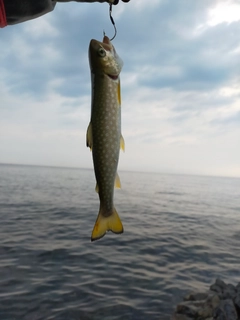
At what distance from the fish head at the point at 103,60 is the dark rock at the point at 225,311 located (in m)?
7.36

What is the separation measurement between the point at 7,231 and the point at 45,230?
2350mm

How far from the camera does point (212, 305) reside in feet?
28.2

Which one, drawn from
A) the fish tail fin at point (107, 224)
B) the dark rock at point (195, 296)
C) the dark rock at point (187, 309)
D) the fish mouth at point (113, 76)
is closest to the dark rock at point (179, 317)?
the dark rock at point (187, 309)

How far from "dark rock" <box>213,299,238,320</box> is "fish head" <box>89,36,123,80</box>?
736 centimetres

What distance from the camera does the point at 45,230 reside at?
730 inches

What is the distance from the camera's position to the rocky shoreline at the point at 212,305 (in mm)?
7926

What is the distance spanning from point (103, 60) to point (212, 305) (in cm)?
820

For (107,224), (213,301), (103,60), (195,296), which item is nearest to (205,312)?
(213,301)

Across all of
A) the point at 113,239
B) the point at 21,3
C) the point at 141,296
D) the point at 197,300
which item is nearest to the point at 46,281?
the point at 141,296

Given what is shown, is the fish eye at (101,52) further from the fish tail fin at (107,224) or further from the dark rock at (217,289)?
the dark rock at (217,289)

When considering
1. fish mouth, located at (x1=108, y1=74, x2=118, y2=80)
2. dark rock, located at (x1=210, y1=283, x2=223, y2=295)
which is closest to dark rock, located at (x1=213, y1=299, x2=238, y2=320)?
dark rock, located at (x1=210, y1=283, x2=223, y2=295)

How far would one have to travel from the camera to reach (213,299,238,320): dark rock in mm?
7711

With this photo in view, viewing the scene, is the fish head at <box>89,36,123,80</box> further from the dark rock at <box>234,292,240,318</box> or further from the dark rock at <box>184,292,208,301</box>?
the dark rock at <box>184,292,208,301</box>

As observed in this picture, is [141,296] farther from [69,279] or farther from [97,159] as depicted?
[97,159]
